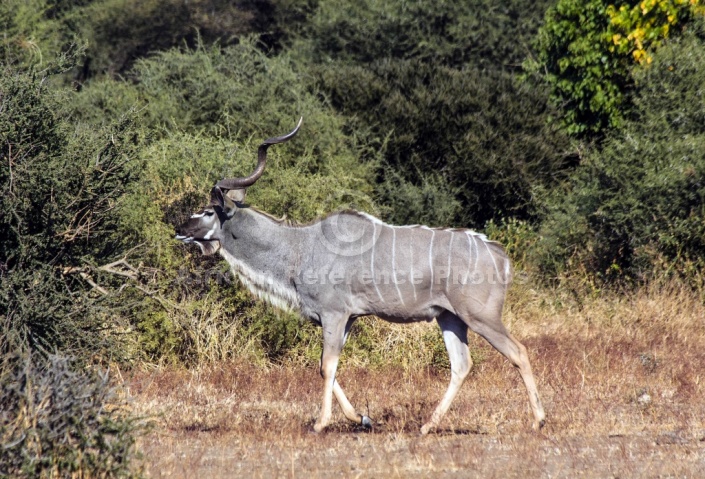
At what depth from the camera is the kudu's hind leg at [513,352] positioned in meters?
6.82

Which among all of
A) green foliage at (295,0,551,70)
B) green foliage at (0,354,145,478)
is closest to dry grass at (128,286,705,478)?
green foliage at (0,354,145,478)

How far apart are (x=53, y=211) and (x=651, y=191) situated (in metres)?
6.69

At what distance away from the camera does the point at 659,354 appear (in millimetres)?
9141

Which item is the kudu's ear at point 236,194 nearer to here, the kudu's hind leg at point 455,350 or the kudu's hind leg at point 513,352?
the kudu's hind leg at point 455,350

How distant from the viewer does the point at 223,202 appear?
7.66m

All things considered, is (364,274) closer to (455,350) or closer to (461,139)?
(455,350)

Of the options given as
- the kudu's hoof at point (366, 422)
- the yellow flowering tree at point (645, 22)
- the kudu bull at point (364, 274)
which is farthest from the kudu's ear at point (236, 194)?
the yellow flowering tree at point (645, 22)

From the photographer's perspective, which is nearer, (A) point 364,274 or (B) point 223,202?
(A) point 364,274

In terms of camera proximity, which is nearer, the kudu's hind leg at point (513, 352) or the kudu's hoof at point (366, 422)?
the kudu's hind leg at point (513, 352)

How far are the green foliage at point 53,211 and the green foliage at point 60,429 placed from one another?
1748 mm

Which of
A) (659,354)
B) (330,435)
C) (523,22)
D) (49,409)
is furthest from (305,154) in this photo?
(523,22)

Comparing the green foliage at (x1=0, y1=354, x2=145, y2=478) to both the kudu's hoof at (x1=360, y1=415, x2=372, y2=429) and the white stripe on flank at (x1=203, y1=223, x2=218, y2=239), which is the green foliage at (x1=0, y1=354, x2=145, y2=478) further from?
the white stripe on flank at (x1=203, y1=223, x2=218, y2=239)

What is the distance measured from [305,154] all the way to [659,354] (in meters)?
4.85

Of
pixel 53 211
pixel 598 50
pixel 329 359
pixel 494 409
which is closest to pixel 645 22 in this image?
pixel 598 50
